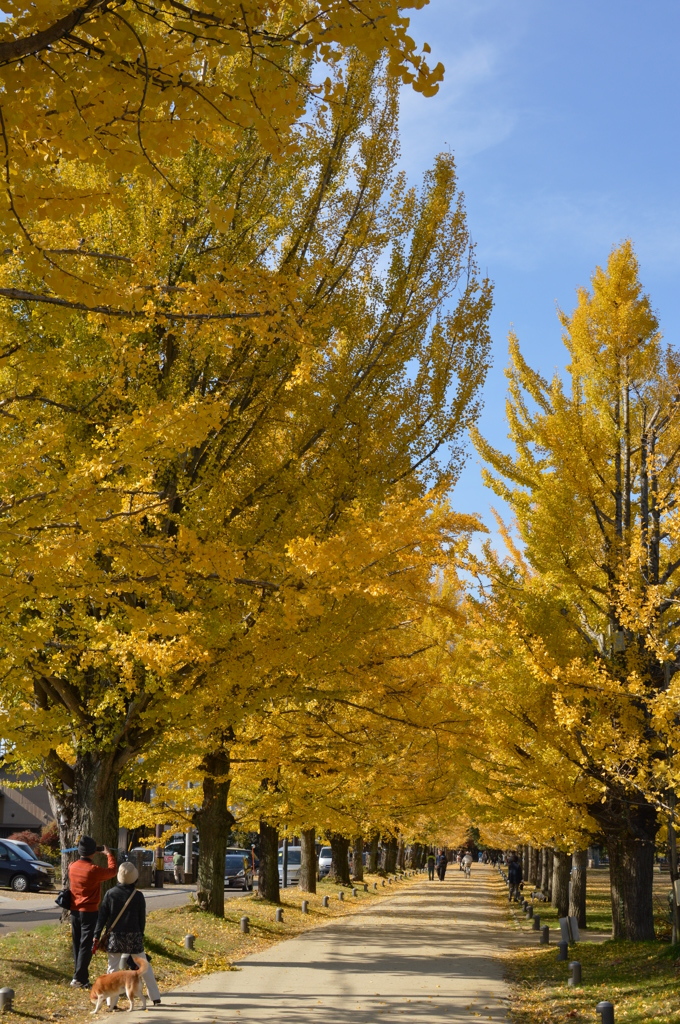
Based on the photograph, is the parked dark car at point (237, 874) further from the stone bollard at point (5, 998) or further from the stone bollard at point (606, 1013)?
the stone bollard at point (606, 1013)

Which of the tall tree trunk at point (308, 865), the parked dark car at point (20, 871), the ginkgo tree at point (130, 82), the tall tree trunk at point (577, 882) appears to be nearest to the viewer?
the ginkgo tree at point (130, 82)

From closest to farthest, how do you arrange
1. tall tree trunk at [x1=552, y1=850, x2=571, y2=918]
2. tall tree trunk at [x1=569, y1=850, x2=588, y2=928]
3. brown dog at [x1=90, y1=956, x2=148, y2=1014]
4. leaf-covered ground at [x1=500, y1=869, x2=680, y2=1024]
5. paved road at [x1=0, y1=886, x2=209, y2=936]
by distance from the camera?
brown dog at [x1=90, y1=956, x2=148, y2=1014], leaf-covered ground at [x1=500, y1=869, x2=680, y2=1024], paved road at [x1=0, y1=886, x2=209, y2=936], tall tree trunk at [x1=569, y1=850, x2=588, y2=928], tall tree trunk at [x1=552, y1=850, x2=571, y2=918]

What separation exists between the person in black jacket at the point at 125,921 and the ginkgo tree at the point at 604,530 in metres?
5.01

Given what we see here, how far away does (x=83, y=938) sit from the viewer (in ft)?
29.5

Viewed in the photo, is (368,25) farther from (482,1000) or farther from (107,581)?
(482,1000)

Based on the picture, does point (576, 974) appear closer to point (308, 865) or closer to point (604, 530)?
point (604, 530)

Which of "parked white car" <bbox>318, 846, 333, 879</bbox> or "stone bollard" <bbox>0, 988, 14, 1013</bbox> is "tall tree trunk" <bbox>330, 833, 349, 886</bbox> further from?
"stone bollard" <bbox>0, 988, 14, 1013</bbox>

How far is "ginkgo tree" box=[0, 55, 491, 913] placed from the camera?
7734 mm

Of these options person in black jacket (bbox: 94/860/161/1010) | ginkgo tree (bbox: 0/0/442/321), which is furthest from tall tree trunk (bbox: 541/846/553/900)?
ginkgo tree (bbox: 0/0/442/321)

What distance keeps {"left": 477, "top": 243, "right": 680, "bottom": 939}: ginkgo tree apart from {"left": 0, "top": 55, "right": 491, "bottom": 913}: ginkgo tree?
2734 millimetres

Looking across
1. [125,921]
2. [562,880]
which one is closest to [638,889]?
[125,921]

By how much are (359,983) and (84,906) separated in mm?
3632

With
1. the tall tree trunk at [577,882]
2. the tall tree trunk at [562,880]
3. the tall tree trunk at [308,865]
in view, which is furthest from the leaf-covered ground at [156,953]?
the tall tree trunk at [308,865]

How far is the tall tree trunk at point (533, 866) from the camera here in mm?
35625
